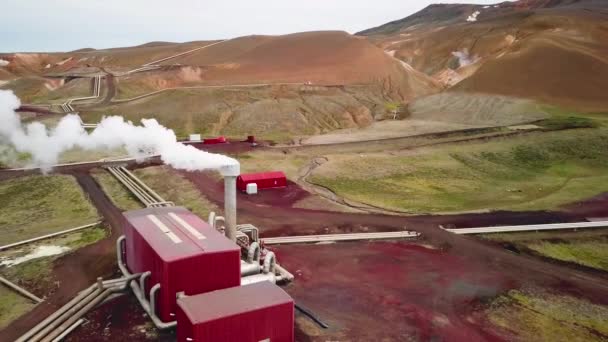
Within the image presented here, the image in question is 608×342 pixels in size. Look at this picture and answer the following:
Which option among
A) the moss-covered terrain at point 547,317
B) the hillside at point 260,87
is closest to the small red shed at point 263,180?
the moss-covered terrain at point 547,317

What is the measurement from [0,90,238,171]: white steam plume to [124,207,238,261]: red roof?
203 inches

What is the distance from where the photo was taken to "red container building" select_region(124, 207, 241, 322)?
88.0 ft

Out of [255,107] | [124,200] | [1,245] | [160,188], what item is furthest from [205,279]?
[255,107]

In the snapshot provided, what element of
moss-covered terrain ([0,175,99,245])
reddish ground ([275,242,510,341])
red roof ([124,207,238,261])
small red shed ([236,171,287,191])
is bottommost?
reddish ground ([275,242,510,341])

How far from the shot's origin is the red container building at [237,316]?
74.3 ft

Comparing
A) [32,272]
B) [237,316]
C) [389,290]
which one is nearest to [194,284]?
[237,316]

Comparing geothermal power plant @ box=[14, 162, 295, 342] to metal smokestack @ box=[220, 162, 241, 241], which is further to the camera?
metal smokestack @ box=[220, 162, 241, 241]

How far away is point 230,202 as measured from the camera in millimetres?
36000

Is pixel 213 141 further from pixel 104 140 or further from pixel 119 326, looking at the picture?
pixel 119 326

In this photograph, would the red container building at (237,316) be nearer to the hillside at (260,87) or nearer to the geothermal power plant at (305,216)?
the geothermal power plant at (305,216)

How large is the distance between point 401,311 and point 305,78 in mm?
106310

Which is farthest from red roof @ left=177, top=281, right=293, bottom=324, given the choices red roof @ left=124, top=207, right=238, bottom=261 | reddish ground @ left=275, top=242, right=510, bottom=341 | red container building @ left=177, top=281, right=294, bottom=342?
reddish ground @ left=275, top=242, right=510, bottom=341

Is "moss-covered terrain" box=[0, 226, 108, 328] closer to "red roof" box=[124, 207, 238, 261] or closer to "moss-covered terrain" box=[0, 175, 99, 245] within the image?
"moss-covered terrain" box=[0, 175, 99, 245]

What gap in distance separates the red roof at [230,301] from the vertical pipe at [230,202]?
34.5ft
